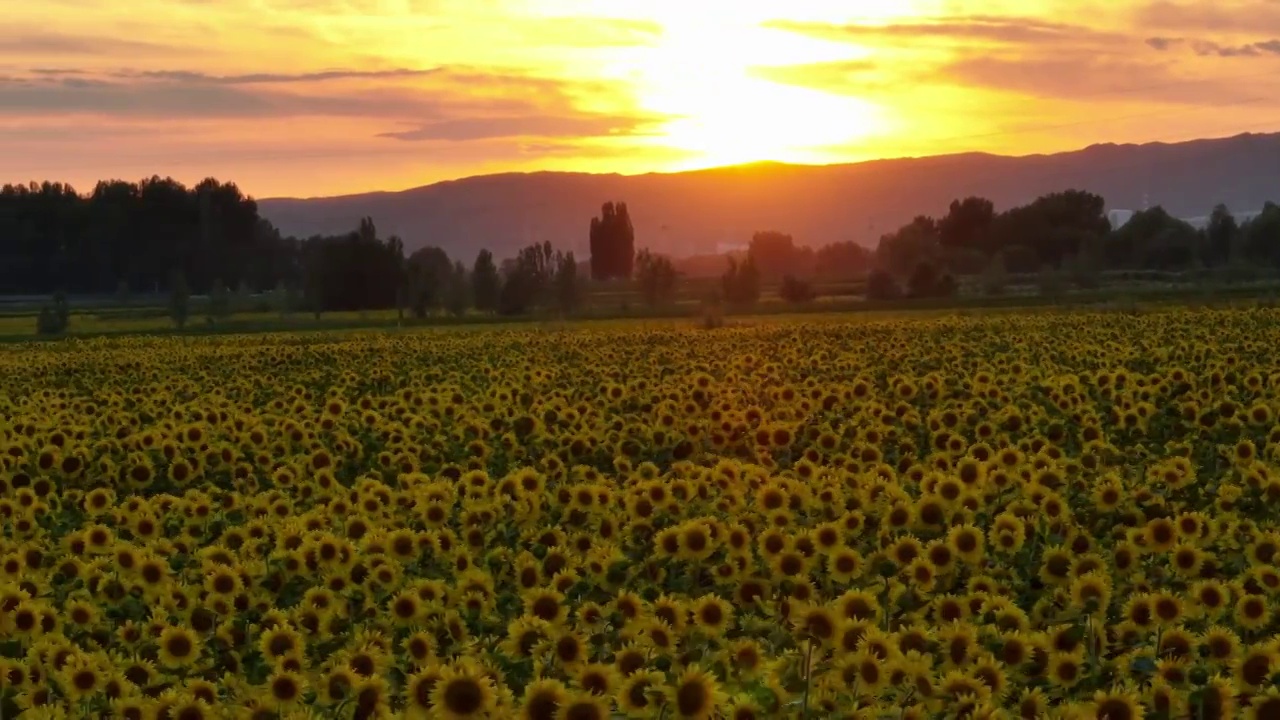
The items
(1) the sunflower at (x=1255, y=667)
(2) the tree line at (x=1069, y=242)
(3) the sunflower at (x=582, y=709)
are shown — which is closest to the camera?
(3) the sunflower at (x=582, y=709)

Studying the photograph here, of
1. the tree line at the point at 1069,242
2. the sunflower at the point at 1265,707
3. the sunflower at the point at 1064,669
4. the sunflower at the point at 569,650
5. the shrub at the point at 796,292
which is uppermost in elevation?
the tree line at the point at 1069,242

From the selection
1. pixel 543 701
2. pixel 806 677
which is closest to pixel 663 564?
pixel 806 677

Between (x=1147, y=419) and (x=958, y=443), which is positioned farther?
(x=1147, y=419)

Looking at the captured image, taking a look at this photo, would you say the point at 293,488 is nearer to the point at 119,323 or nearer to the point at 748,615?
the point at 748,615

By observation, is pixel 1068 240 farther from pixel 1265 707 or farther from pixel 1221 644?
pixel 1265 707

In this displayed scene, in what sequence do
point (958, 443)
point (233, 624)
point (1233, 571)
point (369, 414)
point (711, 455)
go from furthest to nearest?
point (369, 414)
point (711, 455)
point (958, 443)
point (1233, 571)
point (233, 624)

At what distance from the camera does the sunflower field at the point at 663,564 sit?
570 centimetres

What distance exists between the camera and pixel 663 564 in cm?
824

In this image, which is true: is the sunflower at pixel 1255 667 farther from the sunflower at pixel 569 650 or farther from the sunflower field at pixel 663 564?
the sunflower at pixel 569 650

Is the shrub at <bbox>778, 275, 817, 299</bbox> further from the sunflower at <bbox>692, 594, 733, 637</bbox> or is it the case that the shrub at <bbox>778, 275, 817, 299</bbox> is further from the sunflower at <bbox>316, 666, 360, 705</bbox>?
the sunflower at <bbox>316, 666, 360, 705</bbox>

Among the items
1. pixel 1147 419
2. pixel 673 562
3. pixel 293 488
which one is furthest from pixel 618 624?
pixel 1147 419

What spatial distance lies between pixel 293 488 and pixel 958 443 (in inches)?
226

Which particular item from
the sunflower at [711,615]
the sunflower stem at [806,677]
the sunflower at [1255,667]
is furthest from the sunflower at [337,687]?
the sunflower at [1255,667]

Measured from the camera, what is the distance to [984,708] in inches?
203
